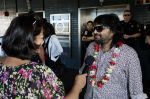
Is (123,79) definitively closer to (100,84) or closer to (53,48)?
(100,84)

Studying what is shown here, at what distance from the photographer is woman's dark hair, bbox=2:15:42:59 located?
5.06 ft

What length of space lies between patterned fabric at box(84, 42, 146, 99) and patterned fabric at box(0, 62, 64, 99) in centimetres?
107

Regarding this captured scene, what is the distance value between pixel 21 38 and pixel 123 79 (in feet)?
4.25

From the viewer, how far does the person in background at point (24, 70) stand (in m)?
1.53

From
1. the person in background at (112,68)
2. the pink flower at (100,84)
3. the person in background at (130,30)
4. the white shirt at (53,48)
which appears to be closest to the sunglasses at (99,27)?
the person in background at (112,68)

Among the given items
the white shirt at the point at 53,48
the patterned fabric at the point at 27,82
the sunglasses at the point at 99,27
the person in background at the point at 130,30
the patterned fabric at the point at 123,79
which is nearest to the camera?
the patterned fabric at the point at 27,82

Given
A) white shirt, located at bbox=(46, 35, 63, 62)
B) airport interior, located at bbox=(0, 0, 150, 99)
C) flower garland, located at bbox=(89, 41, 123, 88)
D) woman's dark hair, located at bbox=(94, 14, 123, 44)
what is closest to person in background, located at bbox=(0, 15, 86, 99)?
flower garland, located at bbox=(89, 41, 123, 88)

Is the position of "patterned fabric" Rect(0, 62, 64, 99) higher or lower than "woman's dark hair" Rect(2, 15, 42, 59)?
lower

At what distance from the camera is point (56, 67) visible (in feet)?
13.5

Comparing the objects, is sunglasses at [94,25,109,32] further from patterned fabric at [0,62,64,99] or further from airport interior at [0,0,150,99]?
airport interior at [0,0,150,99]

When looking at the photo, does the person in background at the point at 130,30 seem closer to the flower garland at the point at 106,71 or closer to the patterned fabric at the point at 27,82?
the flower garland at the point at 106,71

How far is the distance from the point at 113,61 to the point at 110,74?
12cm

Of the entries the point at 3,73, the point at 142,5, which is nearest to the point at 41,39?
the point at 3,73

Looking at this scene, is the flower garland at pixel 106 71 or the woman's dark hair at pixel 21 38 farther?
the flower garland at pixel 106 71
